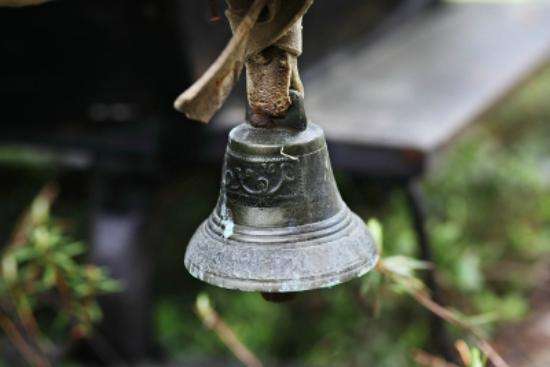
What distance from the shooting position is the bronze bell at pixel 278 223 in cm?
142

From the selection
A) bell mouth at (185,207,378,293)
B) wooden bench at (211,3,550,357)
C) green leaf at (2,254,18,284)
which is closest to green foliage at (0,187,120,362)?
green leaf at (2,254,18,284)

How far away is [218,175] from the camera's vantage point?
3955 mm

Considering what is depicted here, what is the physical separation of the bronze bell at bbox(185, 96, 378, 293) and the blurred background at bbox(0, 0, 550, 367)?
1.61 feet

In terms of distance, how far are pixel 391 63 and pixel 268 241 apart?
254cm

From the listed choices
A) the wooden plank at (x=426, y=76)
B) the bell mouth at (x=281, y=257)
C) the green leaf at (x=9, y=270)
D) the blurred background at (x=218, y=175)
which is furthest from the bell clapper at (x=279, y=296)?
the wooden plank at (x=426, y=76)

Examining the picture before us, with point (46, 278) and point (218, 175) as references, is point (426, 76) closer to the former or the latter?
point (218, 175)

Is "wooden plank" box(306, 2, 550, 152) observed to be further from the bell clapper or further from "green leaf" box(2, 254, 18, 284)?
the bell clapper

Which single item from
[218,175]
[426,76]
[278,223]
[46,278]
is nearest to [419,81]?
[426,76]

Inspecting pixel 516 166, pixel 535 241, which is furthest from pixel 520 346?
pixel 516 166

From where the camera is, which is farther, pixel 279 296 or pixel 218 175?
pixel 218 175

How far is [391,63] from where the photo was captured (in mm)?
3855

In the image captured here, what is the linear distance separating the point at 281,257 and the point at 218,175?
101 inches

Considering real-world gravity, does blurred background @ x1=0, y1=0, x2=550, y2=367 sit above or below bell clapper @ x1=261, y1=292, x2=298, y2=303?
below

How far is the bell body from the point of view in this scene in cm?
142
